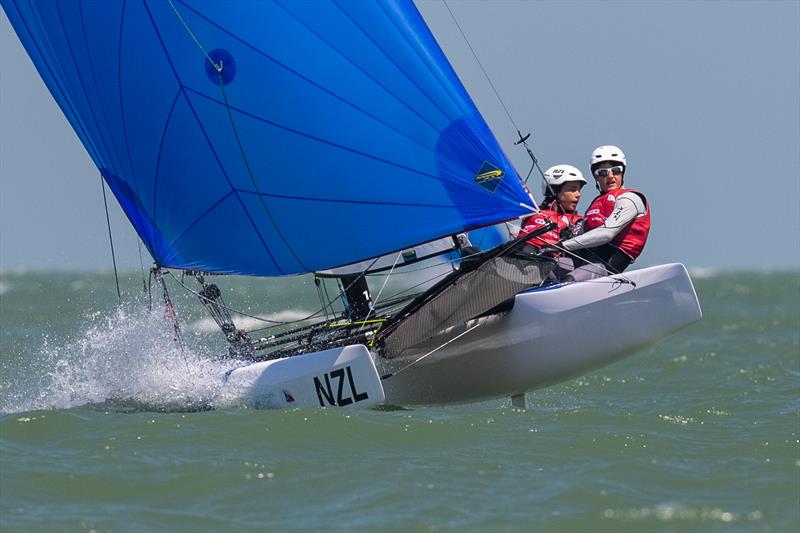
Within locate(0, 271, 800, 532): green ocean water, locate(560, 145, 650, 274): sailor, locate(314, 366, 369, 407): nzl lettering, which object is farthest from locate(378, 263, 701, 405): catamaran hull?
locate(314, 366, 369, 407): nzl lettering

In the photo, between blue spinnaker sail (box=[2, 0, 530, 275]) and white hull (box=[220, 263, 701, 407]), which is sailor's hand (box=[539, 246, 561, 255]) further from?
blue spinnaker sail (box=[2, 0, 530, 275])

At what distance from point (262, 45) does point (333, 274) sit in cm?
152

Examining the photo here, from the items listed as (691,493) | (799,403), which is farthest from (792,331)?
(691,493)

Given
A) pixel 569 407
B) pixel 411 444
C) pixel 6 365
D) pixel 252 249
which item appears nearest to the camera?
pixel 411 444

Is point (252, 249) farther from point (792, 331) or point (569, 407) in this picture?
point (792, 331)

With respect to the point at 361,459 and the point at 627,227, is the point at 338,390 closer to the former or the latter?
the point at 361,459

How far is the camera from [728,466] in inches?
264

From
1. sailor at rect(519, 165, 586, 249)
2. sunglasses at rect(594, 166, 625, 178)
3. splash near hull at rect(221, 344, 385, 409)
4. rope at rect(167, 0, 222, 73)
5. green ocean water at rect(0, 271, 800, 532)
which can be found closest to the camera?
green ocean water at rect(0, 271, 800, 532)

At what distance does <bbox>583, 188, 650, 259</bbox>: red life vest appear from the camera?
26.9ft

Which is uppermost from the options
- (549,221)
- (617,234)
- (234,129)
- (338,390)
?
(234,129)

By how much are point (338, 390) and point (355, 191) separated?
1175 mm

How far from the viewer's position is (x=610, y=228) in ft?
26.5

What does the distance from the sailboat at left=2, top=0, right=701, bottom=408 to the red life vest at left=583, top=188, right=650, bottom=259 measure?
1.11 feet

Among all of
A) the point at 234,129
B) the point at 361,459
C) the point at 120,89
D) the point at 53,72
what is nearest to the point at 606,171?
the point at 234,129
